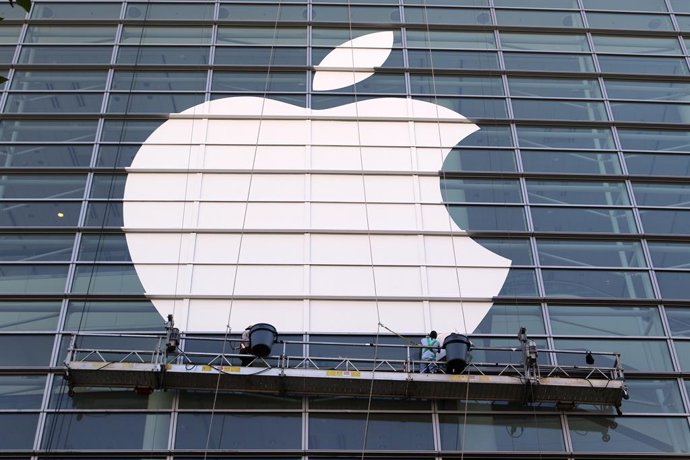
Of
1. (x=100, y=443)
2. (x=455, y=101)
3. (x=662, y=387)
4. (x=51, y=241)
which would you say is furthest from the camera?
(x=455, y=101)

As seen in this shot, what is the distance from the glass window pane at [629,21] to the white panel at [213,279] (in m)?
13.7

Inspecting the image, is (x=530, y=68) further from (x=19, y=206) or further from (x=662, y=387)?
(x=19, y=206)

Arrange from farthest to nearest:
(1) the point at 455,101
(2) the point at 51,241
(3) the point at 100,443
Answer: (1) the point at 455,101 → (2) the point at 51,241 → (3) the point at 100,443

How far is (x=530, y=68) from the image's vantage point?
27.6 metres

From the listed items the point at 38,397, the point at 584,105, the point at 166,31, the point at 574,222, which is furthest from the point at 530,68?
the point at 38,397

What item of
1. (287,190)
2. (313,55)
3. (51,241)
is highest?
(313,55)

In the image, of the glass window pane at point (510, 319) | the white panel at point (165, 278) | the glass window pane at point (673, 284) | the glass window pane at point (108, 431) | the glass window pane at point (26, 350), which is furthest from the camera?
the glass window pane at point (673, 284)

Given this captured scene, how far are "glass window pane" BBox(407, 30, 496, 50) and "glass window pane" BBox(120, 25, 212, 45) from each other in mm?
5827

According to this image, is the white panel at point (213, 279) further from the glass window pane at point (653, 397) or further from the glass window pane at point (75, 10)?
the glass window pane at point (75, 10)

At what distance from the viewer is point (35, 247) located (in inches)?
898

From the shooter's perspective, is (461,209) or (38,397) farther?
(461,209)

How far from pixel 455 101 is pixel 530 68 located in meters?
2.70

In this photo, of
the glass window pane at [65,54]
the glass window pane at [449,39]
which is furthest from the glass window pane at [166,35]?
the glass window pane at [449,39]

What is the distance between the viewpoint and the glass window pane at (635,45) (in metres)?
28.4
